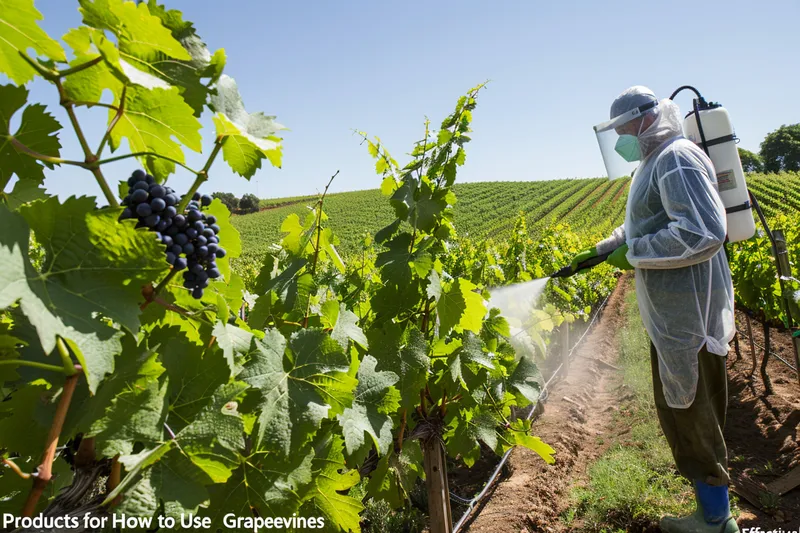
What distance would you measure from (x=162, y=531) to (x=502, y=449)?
161cm

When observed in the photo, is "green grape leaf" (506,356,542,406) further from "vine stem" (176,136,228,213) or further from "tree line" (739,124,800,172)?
"tree line" (739,124,800,172)

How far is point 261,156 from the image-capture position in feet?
3.44

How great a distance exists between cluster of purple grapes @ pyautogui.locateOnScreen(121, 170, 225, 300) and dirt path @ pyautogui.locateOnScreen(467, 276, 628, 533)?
336 cm

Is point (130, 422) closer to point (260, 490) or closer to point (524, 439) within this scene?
point (260, 490)

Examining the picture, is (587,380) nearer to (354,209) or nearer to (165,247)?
(165,247)

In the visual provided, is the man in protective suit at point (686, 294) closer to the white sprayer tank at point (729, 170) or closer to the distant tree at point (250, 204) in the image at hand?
the white sprayer tank at point (729, 170)

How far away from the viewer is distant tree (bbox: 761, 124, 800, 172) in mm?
67188

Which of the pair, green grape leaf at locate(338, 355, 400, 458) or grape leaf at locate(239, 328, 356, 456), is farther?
green grape leaf at locate(338, 355, 400, 458)

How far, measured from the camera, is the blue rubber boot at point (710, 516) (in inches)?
124

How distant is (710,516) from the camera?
3.19 metres

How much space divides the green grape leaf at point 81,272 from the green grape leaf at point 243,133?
282 mm

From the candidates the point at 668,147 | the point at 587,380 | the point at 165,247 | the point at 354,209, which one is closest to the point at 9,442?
the point at 165,247

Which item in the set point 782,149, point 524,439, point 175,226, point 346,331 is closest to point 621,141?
point 524,439

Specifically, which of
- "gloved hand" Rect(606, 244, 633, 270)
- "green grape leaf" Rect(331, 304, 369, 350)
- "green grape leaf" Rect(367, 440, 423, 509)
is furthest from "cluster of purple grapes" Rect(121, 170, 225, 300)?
"gloved hand" Rect(606, 244, 633, 270)
